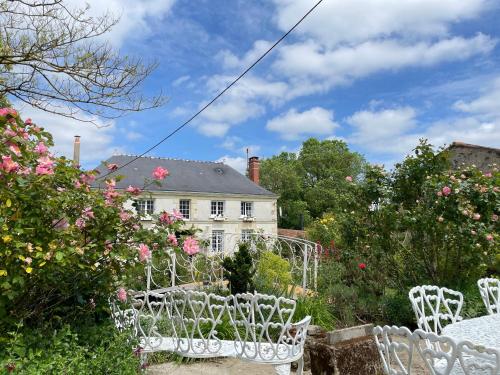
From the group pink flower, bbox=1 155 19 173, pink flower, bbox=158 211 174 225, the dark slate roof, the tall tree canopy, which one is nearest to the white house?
the dark slate roof

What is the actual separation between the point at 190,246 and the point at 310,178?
39.4 m

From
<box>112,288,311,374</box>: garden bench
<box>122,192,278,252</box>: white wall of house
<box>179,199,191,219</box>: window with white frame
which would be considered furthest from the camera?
<box>179,199,191,219</box>: window with white frame

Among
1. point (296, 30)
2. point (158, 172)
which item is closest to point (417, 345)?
point (158, 172)

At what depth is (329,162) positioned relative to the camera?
40.7 metres

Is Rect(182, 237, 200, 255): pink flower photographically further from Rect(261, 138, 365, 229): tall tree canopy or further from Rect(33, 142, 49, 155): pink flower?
Rect(261, 138, 365, 229): tall tree canopy

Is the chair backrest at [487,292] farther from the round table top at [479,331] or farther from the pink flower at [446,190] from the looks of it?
the pink flower at [446,190]

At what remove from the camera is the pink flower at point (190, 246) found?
310 cm

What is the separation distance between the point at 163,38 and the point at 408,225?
467 centimetres

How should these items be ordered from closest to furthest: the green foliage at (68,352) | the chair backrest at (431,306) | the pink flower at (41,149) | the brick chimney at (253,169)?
the green foliage at (68,352) < the pink flower at (41,149) < the chair backrest at (431,306) < the brick chimney at (253,169)

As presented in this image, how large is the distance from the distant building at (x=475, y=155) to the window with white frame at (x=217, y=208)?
19165 millimetres

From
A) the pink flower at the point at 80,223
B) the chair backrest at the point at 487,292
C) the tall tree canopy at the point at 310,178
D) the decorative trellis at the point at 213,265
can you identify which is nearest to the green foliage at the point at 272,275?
the decorative trellis at the point at 213,265

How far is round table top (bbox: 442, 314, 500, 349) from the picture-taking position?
103 inches

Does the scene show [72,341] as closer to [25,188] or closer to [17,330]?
[17,330]

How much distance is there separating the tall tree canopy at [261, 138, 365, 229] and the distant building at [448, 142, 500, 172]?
25.3m
